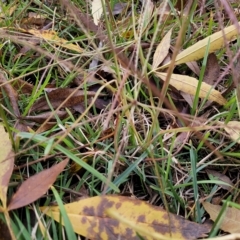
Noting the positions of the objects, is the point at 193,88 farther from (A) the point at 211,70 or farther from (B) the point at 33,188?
(B) the point at 33,188

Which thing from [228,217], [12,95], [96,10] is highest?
[96,10]

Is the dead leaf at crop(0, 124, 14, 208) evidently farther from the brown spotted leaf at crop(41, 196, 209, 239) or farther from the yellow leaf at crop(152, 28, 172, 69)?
the yellow leaf at crop(152, 28, 172, 69)

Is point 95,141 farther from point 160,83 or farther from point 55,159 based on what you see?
point 160,83

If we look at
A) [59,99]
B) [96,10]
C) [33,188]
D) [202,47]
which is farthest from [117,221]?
[96,10]

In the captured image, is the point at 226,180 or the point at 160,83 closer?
the point at 226,180

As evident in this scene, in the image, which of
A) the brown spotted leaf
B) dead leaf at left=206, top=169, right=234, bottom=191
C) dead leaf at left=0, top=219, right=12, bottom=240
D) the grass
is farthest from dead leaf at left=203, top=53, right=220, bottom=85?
dead leaf at left=0, top=219, right=12, bottom=240

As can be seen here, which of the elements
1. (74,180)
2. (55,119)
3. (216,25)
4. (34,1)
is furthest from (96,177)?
(34,1)

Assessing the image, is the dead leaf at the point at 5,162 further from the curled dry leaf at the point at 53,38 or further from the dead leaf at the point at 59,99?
the curled dry leaf at the point at 53,38
